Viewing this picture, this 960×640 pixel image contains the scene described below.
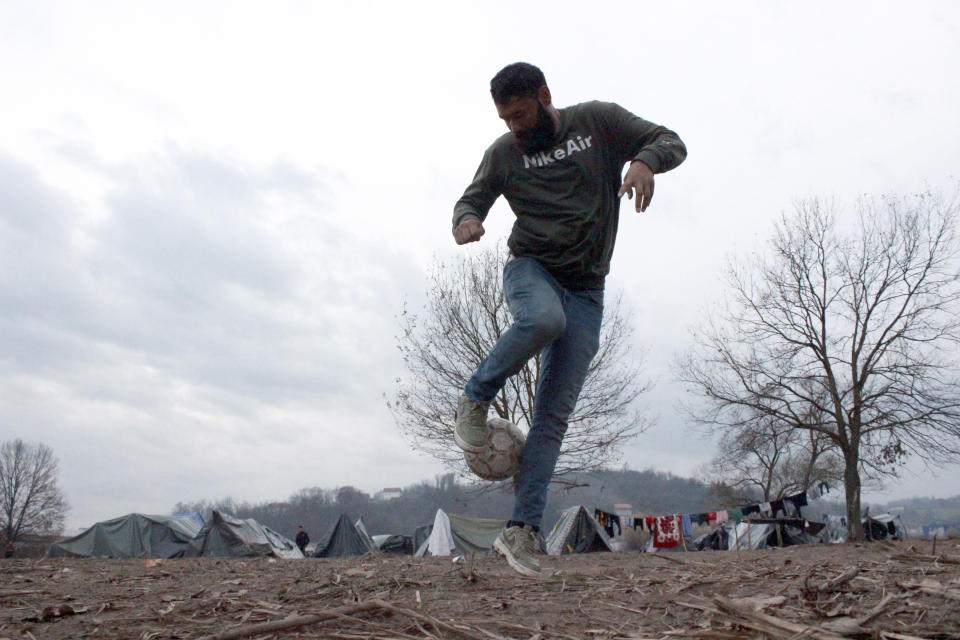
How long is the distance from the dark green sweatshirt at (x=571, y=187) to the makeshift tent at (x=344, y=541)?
2383cm

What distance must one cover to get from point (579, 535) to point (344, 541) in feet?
34.2

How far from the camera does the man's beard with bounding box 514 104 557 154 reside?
3531mm

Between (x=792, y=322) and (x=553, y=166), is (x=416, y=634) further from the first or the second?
(x=792, y=322)

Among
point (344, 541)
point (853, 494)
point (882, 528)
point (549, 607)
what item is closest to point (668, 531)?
point (853, 494)

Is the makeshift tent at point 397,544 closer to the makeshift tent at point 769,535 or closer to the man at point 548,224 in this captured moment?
the makeshift tent at point 769,535

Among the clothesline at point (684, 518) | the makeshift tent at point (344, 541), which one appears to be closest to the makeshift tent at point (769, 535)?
the clothesline at point (684, 518)

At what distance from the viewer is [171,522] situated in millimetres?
26859

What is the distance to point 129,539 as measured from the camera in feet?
86.7

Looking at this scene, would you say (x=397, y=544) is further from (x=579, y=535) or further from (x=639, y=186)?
(x=639, y=186)

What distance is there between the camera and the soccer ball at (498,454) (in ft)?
11.7

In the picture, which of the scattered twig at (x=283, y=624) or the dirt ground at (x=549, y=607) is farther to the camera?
the scattered twig at (x=283, y=624)

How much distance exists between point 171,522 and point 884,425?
83.0 ft

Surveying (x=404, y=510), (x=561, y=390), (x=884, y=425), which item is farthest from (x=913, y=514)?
(x=561, y=390)

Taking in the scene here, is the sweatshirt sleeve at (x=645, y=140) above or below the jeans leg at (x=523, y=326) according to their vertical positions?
above
